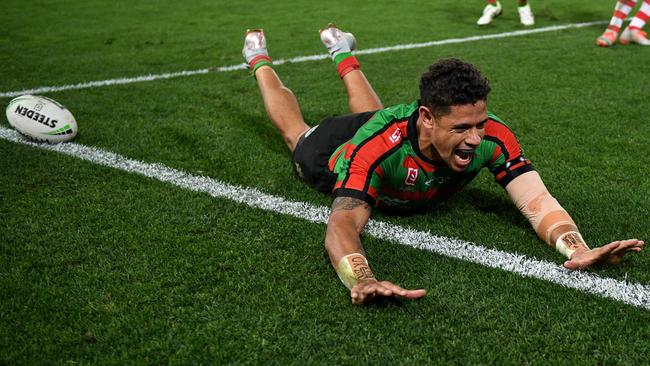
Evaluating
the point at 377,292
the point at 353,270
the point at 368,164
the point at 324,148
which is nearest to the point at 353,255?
the point at 353,270

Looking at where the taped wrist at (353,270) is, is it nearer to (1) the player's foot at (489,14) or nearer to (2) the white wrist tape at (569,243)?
(2) the white wrist tape at (569,243)

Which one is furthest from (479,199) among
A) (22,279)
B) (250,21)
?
(250,21)

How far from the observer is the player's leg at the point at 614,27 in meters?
7.98

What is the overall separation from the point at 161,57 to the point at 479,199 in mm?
4836

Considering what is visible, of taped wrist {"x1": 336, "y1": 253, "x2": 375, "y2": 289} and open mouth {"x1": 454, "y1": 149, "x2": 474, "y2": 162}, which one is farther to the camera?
open mouth {"x1": 454, "y1": 149, "x2": 474, "y2": 162}

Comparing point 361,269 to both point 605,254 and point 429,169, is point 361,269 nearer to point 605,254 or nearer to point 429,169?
point 429,169

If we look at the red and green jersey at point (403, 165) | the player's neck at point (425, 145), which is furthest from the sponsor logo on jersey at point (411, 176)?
the player's neck at point (425, 145)

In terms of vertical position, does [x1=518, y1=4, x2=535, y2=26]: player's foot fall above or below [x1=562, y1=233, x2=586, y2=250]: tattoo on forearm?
below

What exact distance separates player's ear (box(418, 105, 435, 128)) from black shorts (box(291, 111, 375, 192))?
776 millimetres

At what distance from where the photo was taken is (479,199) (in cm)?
399

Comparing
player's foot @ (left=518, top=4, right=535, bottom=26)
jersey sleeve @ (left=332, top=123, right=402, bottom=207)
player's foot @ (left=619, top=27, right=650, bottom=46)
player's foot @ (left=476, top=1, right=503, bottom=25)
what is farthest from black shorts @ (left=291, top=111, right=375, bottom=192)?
player's foot @ (left=518, top=4, right=535, bottom=26)

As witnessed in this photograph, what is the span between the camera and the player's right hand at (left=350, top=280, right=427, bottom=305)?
2643 mm

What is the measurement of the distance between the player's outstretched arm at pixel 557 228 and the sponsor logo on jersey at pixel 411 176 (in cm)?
51

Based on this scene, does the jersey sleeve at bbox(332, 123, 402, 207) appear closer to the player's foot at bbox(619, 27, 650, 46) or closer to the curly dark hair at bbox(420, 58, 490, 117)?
the curly dark hair at bbox(420, 58, 490, 117)
